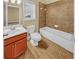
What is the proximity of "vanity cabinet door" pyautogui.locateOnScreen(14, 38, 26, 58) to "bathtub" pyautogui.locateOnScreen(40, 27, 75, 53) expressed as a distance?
66 centimetres

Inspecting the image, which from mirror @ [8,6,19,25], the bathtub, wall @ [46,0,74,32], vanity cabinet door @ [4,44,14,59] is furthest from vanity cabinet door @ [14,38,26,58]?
wall @ [46,0,74,32]

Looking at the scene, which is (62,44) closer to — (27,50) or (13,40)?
(27,50)

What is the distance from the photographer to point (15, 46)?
2562 mm

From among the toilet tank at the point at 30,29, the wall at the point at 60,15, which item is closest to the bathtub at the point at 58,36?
the wall at the point at 60,15

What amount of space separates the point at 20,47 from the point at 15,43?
301mm

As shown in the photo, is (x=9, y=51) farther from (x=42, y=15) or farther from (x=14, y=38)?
(x=42, y=15)

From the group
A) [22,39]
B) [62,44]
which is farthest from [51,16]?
[22,39]

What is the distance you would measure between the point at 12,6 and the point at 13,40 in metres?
0.97

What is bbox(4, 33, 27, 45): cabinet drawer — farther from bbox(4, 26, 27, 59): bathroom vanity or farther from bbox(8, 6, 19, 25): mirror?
bbox(8, 6, 19, 25): mirror

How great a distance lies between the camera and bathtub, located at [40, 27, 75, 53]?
10.9 ft

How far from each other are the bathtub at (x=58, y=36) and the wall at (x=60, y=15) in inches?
5.6

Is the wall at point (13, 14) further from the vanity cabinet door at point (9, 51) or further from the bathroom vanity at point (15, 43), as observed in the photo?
the vanity cabinet door at point (9, 51)

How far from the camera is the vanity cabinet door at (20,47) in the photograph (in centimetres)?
264

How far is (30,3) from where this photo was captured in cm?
308
